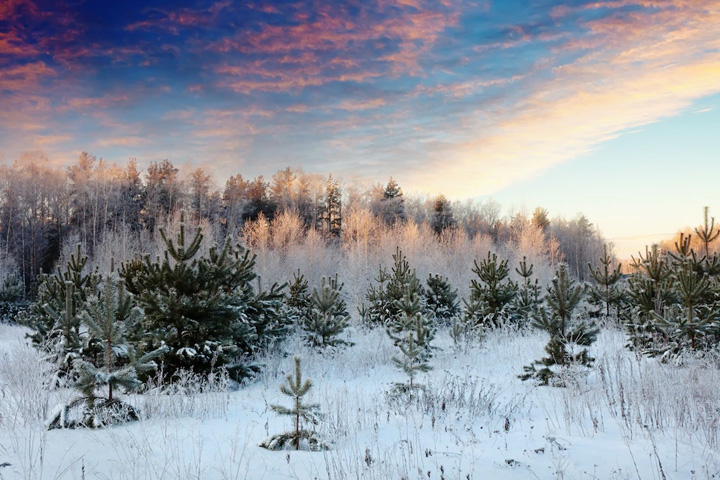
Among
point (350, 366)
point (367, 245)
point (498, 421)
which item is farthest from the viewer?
point (367, 245)

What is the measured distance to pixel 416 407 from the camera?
6.64 metres

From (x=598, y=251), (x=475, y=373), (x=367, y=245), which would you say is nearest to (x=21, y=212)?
(x=367, y=245)

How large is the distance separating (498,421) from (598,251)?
262ft

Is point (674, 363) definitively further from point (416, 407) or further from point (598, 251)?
point (598, 251)

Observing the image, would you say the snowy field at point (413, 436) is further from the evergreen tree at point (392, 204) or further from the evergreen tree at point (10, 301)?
the evergreen tree at point (392, 204)

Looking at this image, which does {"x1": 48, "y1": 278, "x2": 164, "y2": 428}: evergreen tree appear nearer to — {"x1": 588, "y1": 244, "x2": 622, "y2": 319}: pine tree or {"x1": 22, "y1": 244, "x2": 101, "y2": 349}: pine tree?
{"x1": 22, "y1": 244, "x2": 101, "y2": 349}: pine tree

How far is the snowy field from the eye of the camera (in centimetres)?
428

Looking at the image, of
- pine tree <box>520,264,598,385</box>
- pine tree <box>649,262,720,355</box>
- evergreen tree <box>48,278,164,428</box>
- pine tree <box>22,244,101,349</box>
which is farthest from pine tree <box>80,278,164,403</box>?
pine tree <box>649,262,720,355</box>

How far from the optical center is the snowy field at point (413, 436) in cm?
428

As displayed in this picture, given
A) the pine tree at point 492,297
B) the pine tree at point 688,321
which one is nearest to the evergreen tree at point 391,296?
the pine tree at point 492,297

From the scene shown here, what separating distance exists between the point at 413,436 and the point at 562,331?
449cm

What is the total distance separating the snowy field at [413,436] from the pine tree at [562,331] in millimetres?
391

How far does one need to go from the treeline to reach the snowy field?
1088 inches

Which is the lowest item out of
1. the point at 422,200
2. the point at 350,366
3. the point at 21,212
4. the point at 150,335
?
the point at 350,366
